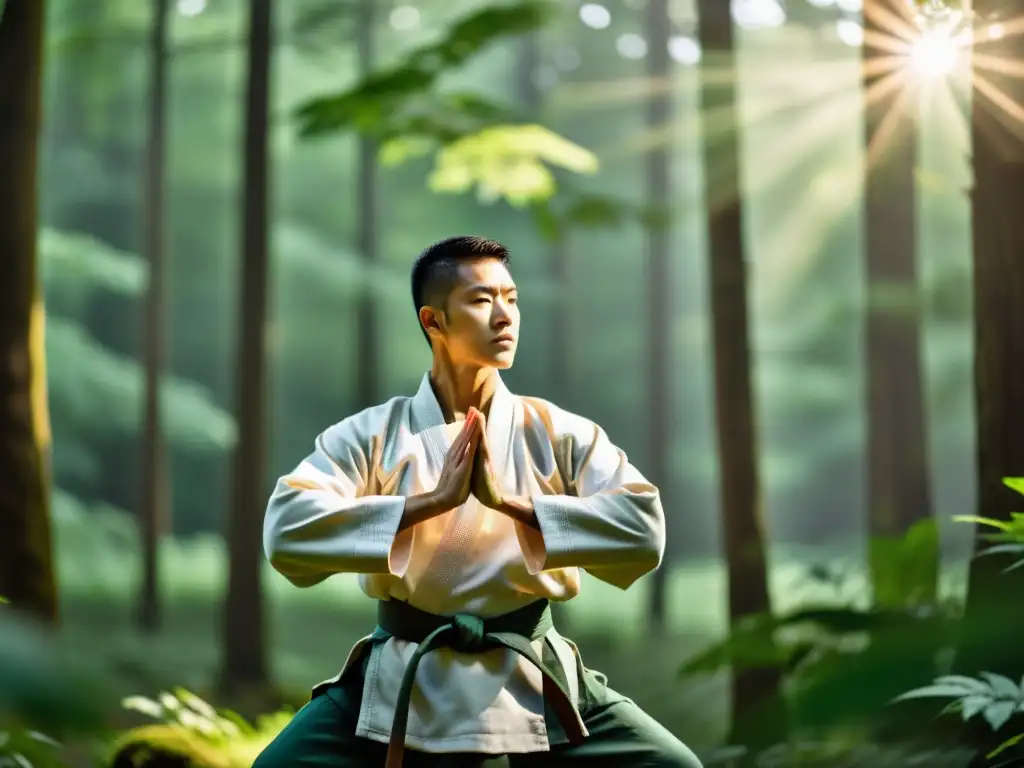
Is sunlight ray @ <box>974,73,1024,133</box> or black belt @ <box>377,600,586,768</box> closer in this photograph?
black belt @ <box>377,600,586,768</box>

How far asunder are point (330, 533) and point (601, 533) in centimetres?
55

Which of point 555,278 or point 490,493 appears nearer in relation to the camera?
point 490,493

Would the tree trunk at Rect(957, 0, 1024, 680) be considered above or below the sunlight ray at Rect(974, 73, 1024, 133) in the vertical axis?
below

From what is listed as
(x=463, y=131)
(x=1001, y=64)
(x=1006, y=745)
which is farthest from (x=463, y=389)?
(x=463, y=131)

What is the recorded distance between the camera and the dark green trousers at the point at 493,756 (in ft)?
8.11

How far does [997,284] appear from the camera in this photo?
4.11 meters

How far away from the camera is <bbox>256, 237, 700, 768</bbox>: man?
2.36 m

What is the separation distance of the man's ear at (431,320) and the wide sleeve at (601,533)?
0.46 meters

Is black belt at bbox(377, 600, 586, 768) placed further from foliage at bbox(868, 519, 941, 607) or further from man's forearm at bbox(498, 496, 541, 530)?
foliage at bbox(868, 519, 941, 607)

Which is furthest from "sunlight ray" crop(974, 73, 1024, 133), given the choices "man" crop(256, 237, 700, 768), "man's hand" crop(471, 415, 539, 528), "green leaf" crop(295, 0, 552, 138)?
"green leaf" crop(295, 0, 552, 138)

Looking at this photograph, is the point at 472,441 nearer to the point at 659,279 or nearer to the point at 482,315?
the point at 482,315

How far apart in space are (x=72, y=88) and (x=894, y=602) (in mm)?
12972

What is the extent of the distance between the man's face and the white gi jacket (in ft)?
0.54

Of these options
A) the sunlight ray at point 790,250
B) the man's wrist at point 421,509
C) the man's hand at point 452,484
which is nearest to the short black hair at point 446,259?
the man's hand at point 452,484
